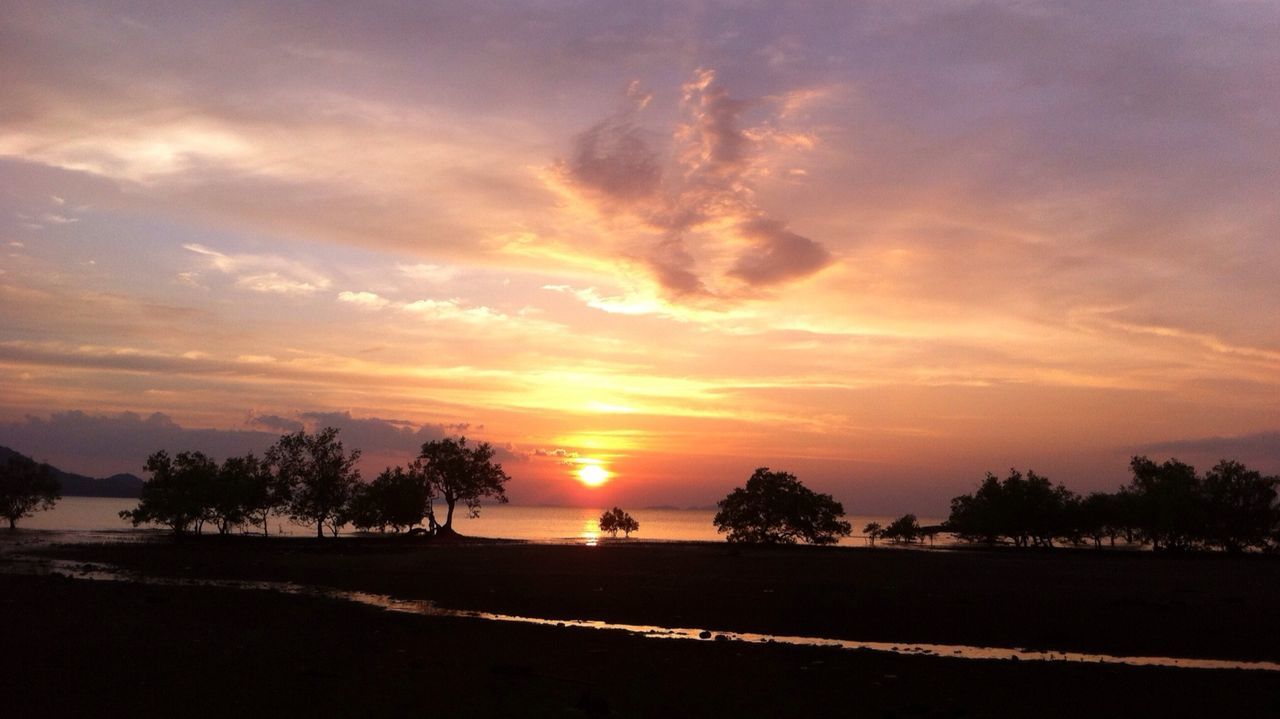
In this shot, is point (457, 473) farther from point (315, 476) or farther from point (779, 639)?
point (779, 639)

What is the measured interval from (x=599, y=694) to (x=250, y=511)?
264ft

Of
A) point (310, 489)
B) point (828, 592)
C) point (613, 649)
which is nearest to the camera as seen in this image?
point (613, 649)

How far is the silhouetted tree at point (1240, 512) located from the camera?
85438 millimetres

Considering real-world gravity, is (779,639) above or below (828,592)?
above

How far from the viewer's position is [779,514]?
84.7 meters

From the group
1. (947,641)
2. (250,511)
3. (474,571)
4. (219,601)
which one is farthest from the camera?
(250,511)

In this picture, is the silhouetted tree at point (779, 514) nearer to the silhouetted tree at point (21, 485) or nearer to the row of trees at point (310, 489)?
the row of trees at point (310, 489)

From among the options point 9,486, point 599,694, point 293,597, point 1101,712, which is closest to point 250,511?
point 9,486

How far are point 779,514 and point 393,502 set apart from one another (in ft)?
133

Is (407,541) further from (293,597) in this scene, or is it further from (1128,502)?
(1128,502)

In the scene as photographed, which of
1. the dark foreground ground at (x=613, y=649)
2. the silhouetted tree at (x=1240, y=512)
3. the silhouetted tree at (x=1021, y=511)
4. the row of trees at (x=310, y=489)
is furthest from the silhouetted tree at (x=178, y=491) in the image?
the silhouetted tree at (x=1240, y=512)

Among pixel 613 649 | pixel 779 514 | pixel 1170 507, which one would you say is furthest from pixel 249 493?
pixel 1170 507

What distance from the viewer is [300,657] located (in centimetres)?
1700

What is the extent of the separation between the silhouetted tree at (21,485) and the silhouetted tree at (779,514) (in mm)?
A: 75135
